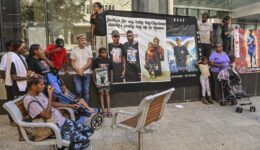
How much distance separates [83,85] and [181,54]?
2756 millimetres

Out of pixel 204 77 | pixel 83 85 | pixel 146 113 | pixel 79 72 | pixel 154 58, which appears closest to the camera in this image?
pixel 146 113

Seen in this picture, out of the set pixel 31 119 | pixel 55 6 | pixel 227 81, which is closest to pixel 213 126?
pixel 227 81

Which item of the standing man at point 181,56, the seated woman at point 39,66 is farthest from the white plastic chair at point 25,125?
the standing man at point 181,56

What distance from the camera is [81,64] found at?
683 centimetres

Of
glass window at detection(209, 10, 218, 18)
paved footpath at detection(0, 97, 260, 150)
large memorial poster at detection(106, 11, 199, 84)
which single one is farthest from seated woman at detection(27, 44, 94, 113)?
glass window at detection(209, 10, 218, 18)

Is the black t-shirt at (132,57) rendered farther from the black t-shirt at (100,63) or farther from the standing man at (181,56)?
the standing man at (181,56)

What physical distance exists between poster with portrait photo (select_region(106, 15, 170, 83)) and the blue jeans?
0.82 metres

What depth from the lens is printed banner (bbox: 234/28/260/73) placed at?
8.84 m

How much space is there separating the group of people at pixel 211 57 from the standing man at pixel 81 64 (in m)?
2.96

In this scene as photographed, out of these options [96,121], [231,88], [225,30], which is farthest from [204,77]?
[96,121]

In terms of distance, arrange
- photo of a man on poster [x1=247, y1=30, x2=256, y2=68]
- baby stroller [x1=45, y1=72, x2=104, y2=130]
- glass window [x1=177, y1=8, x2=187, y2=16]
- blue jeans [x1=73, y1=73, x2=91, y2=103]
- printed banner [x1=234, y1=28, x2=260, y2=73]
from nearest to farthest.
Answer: baby stroller [x1=45, y1=72, x2=104, y2=130]
blue jeans [x1=73, y1=73, x2=91, y2=103]
printed banner [x1=234, y1=28, x2=260, y2=73]
photo of a man on poster [x1=247, y1=30, x2=256, y2=68]
glass window [x1=177, y1=8, x2=187, y2=16]

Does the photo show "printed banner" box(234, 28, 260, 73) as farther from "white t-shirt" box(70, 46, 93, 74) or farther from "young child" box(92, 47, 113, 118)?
"white t-shirt" box(70, 46, 93, 74)

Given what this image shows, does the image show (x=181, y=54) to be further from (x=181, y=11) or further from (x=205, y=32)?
(x=181, y=11)

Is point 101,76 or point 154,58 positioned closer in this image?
point 101,76
